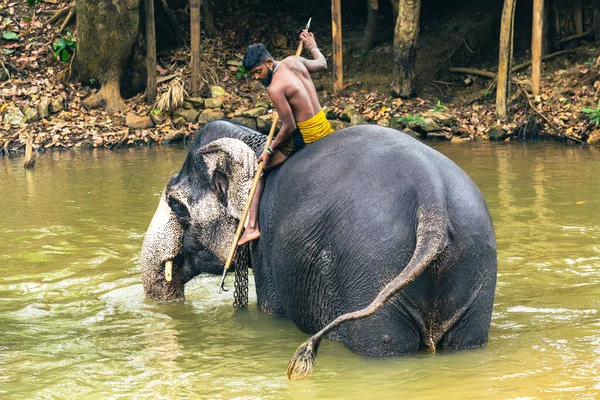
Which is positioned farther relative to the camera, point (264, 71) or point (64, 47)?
point (64, 47)

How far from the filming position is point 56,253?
28.4 ft

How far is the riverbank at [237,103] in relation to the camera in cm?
1519

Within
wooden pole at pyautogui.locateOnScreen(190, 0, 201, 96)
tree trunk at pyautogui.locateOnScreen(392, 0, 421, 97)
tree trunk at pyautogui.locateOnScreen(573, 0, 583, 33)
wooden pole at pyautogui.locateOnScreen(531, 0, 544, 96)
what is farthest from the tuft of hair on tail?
tree trunk at pyautogui.locateOnScreen(573, 0, 583, 33)

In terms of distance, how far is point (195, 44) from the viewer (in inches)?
671

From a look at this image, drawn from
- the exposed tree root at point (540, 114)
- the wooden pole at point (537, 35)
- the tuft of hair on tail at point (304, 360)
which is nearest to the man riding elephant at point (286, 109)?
the tuft of hair on tail at point (304, 360)

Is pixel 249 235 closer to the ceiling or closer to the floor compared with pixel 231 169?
closer to the floor

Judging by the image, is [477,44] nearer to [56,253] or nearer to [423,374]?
[56,253]

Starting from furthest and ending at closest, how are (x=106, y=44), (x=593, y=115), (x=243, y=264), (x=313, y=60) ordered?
(x=106, y=44) → (x=593, y=115) → (x=243, y=264) → (x=313, y=60)

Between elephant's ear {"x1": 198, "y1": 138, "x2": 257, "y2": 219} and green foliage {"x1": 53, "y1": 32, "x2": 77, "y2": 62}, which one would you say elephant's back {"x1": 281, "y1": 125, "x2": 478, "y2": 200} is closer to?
elephant's ear {"x1": 198, "y1": 138, "x2": 257, "y2": 219}

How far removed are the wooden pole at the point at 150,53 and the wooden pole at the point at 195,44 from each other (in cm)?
68

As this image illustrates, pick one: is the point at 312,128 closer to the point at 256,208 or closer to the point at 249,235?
the point at 256,208

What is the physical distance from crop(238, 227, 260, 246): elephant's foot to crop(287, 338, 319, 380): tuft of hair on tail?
1332 millimetres

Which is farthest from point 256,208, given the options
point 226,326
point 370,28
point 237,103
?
point 370,28

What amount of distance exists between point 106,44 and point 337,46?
422 centimetres
